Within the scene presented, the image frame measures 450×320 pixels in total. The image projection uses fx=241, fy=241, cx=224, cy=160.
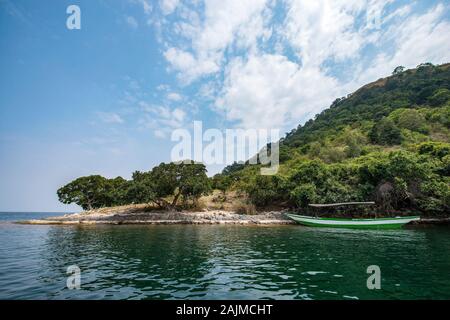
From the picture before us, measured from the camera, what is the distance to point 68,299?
9.36m

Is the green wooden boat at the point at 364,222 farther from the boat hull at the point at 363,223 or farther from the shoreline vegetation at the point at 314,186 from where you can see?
the shoreline vegetation at the point at 314,186

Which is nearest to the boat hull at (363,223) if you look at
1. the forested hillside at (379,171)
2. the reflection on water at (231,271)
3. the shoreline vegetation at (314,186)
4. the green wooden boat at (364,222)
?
the green wooden boat at (364,222)

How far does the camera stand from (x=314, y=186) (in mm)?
46875

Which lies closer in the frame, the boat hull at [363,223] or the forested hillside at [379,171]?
the boat hull at [363,223]

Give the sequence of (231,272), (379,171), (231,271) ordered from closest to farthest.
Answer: (231,272) < (231,271) < (379,171)

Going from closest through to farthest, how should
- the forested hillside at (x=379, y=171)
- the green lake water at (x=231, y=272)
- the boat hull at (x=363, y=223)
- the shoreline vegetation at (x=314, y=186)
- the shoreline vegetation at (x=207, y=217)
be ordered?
the green lake water at (x=231, y=272)
the boat hull at (x=363, y=223)
the forested hillside at (x=379, y=171)
the shoreline vegetation at (x=314, y=186)
the shoreline vegetation at (x=207, y=217)

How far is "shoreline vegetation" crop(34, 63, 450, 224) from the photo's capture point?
40531mm

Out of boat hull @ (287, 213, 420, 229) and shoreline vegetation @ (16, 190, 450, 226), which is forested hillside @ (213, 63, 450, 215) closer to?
shoreline vegetation @ (16, 190, 450, 226)

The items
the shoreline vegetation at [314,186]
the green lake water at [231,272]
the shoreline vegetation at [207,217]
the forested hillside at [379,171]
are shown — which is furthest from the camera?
the shoreline vegetation at [207,217]

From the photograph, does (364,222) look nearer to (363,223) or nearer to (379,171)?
(363,223)

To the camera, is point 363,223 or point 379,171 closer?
point 363,223

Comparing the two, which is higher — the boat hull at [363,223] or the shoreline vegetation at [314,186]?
the shoreline vegetation at [314,186]

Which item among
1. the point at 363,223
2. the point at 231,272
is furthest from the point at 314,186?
the point at 231,272

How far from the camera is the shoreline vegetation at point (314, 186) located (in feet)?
133
